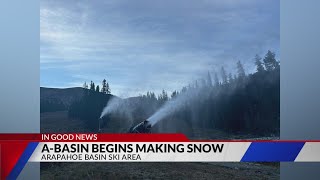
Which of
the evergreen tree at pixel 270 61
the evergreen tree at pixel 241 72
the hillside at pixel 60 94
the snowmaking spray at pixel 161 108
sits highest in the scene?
the evergreen tree at pixel 270 61

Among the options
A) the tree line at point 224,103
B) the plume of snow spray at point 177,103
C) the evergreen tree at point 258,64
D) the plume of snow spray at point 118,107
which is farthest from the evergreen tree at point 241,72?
the plume of snow spray at point 118,107

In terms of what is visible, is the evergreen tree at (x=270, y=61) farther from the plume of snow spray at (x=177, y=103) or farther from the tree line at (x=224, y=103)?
the plume of snow spray at (x=177, y=103)

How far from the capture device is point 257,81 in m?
4.15

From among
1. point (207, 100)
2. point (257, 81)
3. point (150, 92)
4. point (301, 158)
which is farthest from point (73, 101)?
point (301, 158)

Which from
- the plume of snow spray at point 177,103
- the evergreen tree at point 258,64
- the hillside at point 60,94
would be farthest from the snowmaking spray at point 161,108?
the evergreen tree at point 258,64

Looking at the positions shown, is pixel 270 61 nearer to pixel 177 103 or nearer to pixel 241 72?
pixel 241 72

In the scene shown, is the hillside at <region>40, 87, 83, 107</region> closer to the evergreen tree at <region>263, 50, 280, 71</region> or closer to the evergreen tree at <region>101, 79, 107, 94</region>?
the evergreen tree at <region>101, 79, 107, 94</region>

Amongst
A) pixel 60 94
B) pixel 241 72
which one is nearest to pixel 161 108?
pixel 241 72

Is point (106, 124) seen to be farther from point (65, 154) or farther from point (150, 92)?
point (65, 154)

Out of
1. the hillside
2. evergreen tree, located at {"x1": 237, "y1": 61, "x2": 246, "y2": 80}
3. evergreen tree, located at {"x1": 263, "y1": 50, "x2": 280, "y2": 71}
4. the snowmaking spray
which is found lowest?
the snowmaking spray

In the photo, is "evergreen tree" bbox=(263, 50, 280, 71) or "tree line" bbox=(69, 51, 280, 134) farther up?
"evergreen tree" bbox=(263, 50, 280, 71)

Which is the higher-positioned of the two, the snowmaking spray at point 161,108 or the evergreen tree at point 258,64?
the evergreen tree at point 258,64

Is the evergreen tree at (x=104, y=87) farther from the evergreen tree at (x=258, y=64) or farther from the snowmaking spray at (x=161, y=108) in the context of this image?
the evergreen tree at (x=258, y=64)

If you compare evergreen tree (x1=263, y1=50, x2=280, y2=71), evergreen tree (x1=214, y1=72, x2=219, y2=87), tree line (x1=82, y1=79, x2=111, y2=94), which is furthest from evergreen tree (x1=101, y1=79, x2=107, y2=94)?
evergreen tree (x1=263, y1=50, x2=280, y2=71)
